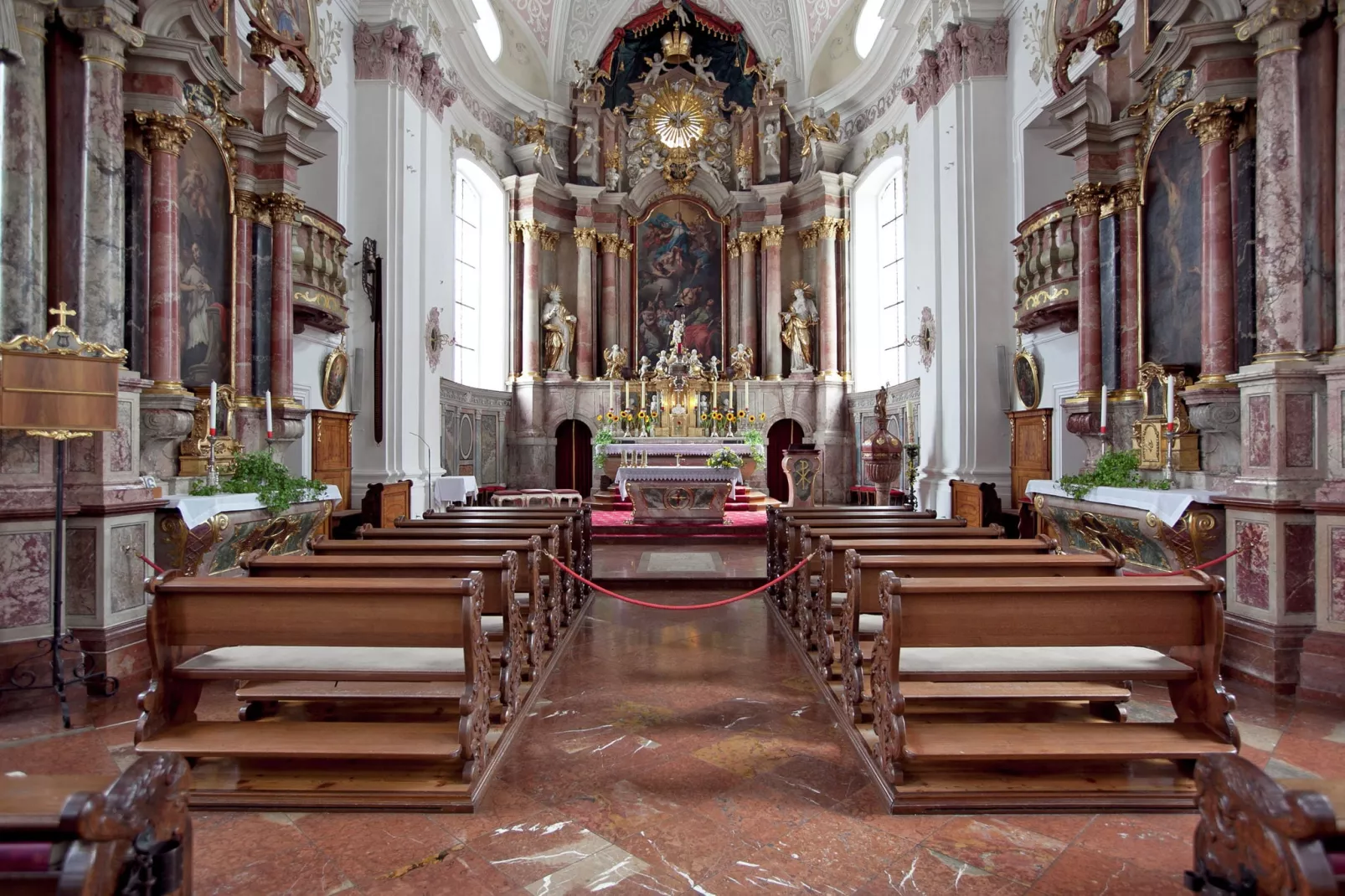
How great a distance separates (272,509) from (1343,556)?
25.2 ft

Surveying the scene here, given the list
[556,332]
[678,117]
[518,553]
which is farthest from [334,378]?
[678,117]

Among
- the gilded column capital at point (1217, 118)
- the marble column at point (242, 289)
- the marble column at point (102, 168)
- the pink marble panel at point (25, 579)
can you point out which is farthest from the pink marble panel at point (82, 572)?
the gilded column capital at point (1217, 118)

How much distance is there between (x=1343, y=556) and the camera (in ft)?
15.7

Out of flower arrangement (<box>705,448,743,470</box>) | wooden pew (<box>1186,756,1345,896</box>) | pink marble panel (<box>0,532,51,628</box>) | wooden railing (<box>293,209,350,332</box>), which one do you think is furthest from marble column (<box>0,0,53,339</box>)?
flower arrangement (<box>705,448,743,470</box>)

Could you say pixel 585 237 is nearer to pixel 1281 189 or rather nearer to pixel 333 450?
pixel 333 450

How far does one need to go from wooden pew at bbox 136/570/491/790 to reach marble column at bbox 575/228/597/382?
48.4 ft

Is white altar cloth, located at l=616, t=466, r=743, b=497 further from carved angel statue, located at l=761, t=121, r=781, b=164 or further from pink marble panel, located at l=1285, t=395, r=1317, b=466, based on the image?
carved angel statue, located at l=761, t=121, r=781, b=164

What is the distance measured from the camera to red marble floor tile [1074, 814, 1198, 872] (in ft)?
9.31

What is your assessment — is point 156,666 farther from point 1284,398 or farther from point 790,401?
point 790,401

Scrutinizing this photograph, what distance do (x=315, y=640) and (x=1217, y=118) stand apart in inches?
274

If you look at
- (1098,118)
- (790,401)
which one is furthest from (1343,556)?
(790,401)

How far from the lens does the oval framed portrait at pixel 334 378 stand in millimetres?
10664

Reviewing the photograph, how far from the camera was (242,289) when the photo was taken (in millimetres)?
8008

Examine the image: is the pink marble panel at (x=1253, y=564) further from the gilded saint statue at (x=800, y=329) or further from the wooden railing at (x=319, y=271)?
the gilded saint statue at (x=800, y=329)
